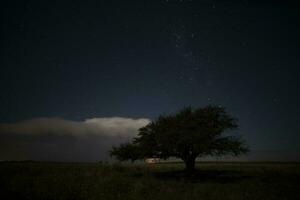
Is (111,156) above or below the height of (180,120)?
below

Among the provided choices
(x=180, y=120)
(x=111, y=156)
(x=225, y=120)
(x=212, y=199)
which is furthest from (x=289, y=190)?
(x=111, y=156)

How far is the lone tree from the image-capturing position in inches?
1188

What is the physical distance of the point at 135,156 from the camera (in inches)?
1382

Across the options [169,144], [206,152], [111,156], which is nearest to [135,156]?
[111,156]

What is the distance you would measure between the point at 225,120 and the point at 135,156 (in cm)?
1218

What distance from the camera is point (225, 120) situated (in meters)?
32.7

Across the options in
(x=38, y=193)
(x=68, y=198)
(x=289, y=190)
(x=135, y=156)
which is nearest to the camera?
(x=68, y=198)

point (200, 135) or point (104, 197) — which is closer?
point (104, 197)

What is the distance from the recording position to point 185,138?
29594mm

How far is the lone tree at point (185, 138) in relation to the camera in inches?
1188

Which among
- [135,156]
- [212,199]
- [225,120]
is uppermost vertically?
[225,120]

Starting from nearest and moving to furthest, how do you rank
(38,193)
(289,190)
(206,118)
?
(38,193), (289,190), (206,118)

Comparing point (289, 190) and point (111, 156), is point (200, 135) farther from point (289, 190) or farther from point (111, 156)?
point (111, 156)

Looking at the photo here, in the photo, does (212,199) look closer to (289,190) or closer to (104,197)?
(104,197)
